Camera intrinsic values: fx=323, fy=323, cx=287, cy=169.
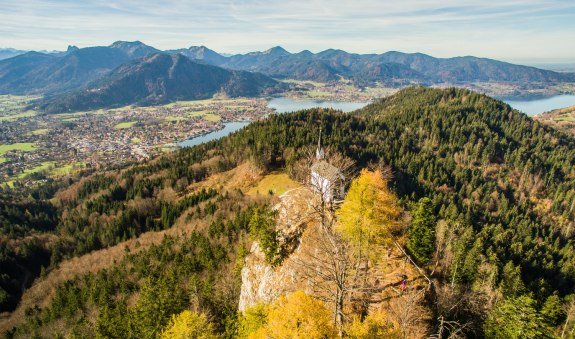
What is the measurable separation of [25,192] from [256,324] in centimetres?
22719

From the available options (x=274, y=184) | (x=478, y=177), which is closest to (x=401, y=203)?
(x=274, y=184)

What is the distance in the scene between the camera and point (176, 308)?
157 ft

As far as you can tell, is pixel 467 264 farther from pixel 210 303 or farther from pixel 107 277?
pixel 107 277

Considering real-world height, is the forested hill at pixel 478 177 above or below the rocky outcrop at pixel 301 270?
below

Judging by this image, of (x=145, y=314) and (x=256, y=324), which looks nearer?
(x=256, y=324)

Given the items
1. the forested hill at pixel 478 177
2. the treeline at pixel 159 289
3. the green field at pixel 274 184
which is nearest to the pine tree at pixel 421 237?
the forested hill at pixel 478 177

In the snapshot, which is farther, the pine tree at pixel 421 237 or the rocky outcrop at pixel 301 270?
the pine tree at pixel 421 237

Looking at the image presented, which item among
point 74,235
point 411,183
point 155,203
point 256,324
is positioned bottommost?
point 74,235

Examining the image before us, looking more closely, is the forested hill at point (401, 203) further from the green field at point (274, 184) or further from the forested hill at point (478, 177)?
the green field at point (274, 184)

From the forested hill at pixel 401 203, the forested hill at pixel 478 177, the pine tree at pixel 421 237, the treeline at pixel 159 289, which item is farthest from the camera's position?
the forested hill at pixel 478 177

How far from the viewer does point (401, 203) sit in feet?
244

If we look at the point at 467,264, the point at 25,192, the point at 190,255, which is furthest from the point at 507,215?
the point at 25,192

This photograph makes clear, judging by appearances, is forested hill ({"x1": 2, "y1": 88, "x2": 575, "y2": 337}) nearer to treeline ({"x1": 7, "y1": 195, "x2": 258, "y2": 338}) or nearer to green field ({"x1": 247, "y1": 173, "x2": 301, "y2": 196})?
treeline ({"x1": 7, "y1": 195, "x2": 258, "y2": 338})

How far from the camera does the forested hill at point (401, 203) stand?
50875mm
